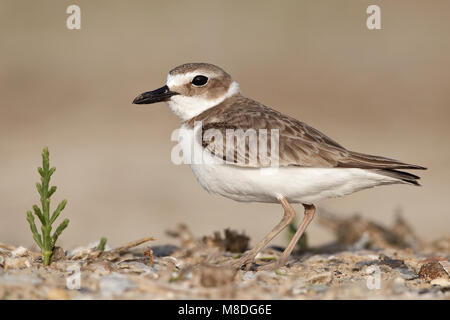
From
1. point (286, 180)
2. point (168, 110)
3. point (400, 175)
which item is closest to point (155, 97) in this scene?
point (286, 180)

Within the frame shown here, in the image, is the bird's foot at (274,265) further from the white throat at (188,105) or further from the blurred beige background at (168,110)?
the blurred beige background at (168,110)

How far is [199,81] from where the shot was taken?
6312 millimetres

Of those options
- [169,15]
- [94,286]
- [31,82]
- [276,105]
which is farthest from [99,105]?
[94,286]

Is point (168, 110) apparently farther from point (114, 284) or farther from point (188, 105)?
point (114, 284)

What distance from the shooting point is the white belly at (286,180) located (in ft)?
17.5

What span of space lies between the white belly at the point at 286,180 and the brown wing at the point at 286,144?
56 mm

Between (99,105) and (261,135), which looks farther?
(99,105)

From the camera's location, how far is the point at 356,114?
52.2 feet

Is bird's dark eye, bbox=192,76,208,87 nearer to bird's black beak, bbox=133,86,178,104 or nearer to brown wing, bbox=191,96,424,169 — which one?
bird's black beak, bbox=133,86,178,104

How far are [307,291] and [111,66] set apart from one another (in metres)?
14.3

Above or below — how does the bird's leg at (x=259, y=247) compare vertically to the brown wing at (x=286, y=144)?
below

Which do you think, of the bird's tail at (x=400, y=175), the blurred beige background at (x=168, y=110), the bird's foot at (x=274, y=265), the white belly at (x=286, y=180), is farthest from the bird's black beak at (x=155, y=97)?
the blurred beige background at (x=168, y=110)

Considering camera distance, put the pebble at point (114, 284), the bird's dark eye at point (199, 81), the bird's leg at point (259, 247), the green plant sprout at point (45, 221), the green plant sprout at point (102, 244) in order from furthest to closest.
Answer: the bird's dark eye at point (199, 81), the bird's leg at point (259, 247), the green plant sprout at point (102, 244), the green plant sprout at point (45, 221), the pebble at point (114, 284)
